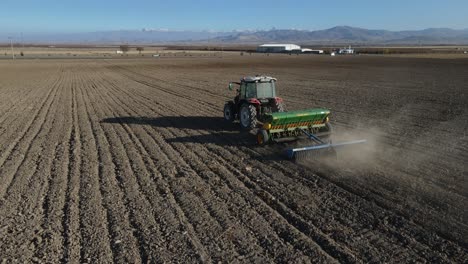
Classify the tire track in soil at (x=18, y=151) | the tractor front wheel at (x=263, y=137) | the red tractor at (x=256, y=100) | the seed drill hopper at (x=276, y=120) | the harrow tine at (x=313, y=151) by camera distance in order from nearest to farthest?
the tire track in soil at (x=18, y=151) → the harrow tine at (x=313, y=151) → the seed drill hopper at (x=276, y=120) → the tractor front wheel at (x=263, y=137) → the red tractor at (x=256, y=100)

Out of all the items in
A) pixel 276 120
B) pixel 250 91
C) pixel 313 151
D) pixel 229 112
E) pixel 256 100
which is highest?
pixel 250 91

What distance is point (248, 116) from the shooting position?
516 inches

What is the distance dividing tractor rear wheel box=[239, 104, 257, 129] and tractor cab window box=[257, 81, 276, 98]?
0.60m

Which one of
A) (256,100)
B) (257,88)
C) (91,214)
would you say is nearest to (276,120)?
(256,100)

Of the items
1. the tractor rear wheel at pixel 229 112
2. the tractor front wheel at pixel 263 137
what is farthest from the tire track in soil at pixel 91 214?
the tractor rear wheel at pixel 229 112

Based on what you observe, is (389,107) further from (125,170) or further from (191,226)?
(191,226)

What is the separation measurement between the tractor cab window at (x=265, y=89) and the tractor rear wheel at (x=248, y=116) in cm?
60

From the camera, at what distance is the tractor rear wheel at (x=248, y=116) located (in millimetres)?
12953

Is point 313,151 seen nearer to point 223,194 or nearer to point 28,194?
point 223,194

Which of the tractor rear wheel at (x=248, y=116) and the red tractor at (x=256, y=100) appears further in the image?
the red tractor at (x=256, y=100)

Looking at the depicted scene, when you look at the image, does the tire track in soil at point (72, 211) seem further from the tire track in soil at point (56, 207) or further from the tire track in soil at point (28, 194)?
the tire track in soil at point (28, 194)

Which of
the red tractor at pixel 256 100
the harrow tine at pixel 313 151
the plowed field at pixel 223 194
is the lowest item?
the plowed field at pixel 223 194

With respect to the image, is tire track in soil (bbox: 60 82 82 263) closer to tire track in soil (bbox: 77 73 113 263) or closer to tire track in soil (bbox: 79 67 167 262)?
tire track in soil (bbox: 77 73 113 263)

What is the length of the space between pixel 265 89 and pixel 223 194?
6.16 meters
